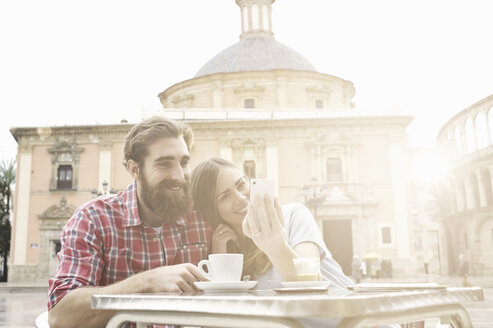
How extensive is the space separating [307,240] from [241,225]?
0.39m

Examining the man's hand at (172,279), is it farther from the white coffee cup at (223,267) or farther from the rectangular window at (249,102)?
the rectangular window at (249,102)

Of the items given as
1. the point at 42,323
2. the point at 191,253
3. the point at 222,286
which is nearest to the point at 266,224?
the point at 222,286

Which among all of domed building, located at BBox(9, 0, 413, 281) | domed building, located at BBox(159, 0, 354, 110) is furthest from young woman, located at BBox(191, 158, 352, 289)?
domed building, located at BBox(159, 0, 354, 110)

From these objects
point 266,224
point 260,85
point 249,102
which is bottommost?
point 266,224

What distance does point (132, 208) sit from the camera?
2.33 metres

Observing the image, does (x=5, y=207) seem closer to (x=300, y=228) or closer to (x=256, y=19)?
(x=256, y=19)

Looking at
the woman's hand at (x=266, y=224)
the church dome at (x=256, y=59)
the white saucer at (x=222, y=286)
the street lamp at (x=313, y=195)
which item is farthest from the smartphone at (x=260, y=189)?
the church dome at (x=256, y=59)

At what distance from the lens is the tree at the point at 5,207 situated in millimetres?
28844

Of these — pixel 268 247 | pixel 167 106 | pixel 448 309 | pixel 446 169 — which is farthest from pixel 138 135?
pixel 446 169

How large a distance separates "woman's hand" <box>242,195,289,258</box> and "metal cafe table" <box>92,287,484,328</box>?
0.60 m

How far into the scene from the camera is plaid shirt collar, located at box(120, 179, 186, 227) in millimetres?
2271

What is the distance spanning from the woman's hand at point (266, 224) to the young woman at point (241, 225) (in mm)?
103

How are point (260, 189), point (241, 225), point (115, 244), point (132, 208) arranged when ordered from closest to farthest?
point (260, 189) < point (115, 244) < point (132, 208) < point (241, 225)

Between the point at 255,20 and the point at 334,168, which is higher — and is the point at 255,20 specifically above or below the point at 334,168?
above
